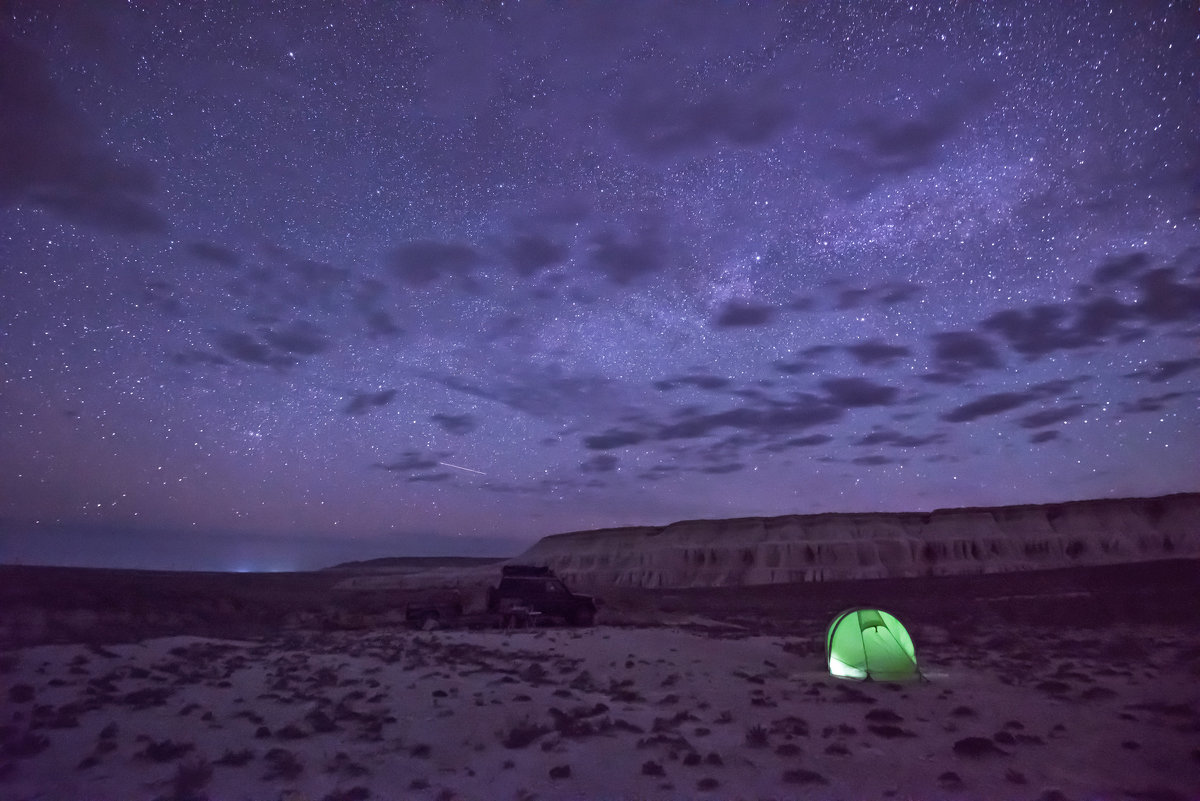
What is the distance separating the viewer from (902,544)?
310 ft

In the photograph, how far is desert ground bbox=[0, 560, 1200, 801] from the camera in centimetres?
916

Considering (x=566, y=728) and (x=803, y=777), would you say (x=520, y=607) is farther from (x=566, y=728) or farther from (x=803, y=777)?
(x=803, y=777)

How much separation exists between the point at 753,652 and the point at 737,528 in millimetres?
89127

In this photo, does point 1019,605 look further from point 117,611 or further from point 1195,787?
point 117,611

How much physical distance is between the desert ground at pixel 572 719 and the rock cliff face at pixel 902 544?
226 feet

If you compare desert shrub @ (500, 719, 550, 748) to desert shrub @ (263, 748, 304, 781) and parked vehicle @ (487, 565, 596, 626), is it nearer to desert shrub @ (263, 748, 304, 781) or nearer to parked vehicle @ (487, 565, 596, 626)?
desert shrub @ (263, 748, 304, 781)

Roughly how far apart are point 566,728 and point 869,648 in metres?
10.0

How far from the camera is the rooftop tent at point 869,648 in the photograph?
17750 mm

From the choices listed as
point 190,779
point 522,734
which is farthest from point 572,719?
point 190,779

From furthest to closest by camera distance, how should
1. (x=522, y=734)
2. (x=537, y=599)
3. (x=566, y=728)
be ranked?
(x=537, y=599)
(x=566, y=728)
(x=522, y=734)

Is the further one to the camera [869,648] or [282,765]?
[869,648]

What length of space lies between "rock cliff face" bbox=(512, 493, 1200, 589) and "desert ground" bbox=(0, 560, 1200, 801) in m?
68.9

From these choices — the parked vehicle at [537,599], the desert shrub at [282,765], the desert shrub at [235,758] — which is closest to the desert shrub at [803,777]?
the desert shrub at [282,765]

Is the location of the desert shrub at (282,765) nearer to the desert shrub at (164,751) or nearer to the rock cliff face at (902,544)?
the desert shrub at (164,751)
